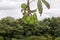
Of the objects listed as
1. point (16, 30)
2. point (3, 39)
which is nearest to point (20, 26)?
point (16, 30)

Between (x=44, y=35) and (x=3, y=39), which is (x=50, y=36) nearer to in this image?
(x=44, y=35)

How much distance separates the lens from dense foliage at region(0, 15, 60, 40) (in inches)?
70.4

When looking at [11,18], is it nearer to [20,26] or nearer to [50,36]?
[20,26]

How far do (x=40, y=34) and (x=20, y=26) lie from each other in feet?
0.60

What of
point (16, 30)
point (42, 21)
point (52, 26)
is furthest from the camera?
point (42, 21)

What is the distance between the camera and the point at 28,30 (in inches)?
73.2

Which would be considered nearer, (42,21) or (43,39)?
(43,39)

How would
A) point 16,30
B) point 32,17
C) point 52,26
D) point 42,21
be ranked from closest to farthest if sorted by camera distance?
point 32,17
point 16,30
point 52,26
point 42,21

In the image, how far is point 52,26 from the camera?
1.99m

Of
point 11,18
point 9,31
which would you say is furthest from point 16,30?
point 11,18

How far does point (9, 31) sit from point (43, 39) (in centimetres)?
28

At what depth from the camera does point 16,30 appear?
1818 mm

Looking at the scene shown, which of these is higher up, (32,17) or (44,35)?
(32,17)

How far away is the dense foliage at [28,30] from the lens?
5.86 feet
